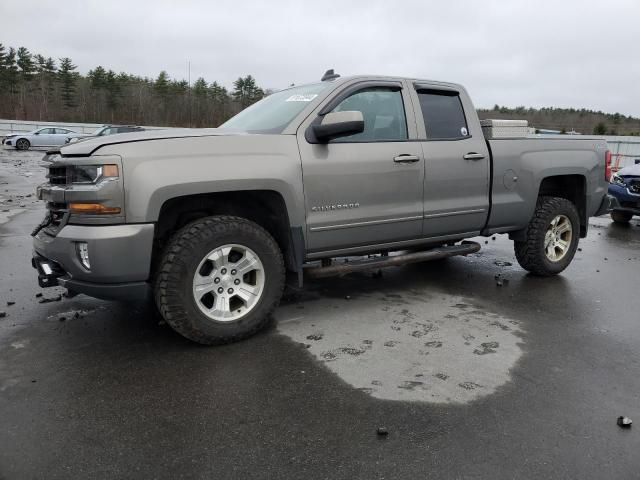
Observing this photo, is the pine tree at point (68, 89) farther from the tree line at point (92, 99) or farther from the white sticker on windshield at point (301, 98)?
the white sticker on windshield at point (301, 98)

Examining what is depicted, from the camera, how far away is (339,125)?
12.6ft

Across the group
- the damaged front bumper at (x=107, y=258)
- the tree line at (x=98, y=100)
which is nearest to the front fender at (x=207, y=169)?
the damaged front bumper at (x=107, y=258)

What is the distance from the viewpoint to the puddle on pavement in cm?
318

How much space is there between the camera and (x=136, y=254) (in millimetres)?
3322

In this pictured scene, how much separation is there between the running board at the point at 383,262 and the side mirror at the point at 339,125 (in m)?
1.07

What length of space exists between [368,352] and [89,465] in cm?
192

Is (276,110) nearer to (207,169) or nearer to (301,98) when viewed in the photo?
(301,98)

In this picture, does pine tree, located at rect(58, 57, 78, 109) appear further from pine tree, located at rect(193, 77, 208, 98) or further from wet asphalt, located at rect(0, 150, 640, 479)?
wet asphalt, located at rect(0, 150, 640, 479)

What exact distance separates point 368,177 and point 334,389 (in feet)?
5.96

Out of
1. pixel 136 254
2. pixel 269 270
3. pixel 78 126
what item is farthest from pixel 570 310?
pixel 78 126

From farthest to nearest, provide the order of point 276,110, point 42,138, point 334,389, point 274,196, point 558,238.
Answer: point 42,138 → point 558,238 → point 276,110 → point 274,196 → point 334,389

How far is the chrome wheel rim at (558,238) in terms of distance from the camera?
5773 millimetres

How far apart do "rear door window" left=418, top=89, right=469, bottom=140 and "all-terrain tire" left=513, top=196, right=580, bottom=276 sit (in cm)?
139

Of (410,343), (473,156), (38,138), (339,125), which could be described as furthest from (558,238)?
(38,138)
